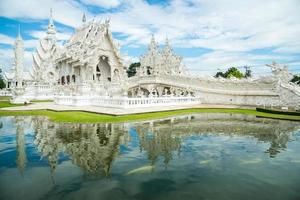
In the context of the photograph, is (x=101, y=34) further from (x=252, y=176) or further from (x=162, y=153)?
(x=252, y=176)

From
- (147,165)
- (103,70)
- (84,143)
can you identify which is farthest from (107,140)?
(103,70)

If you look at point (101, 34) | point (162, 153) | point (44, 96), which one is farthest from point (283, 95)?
point (44, 96)

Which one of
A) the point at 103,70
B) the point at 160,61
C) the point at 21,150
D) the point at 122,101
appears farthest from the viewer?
the point at 103,70

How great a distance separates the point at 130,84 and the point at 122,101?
14805 millimetres

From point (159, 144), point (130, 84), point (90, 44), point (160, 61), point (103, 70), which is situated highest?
point (90, 44)

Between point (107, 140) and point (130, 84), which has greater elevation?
point (130, 84)

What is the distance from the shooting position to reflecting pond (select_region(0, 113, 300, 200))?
4145 mm

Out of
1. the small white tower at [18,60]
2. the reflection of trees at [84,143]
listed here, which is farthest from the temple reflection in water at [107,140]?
the small white tower at [18,60]

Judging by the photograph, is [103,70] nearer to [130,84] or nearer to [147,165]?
[130,84]

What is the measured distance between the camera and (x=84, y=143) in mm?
7344

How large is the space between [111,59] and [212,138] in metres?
27.5

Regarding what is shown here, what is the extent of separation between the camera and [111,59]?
33906mm

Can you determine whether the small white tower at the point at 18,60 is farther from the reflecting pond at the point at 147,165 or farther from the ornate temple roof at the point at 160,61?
the reflecting pond at the point at 147,165

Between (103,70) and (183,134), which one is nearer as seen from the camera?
(183,134)
